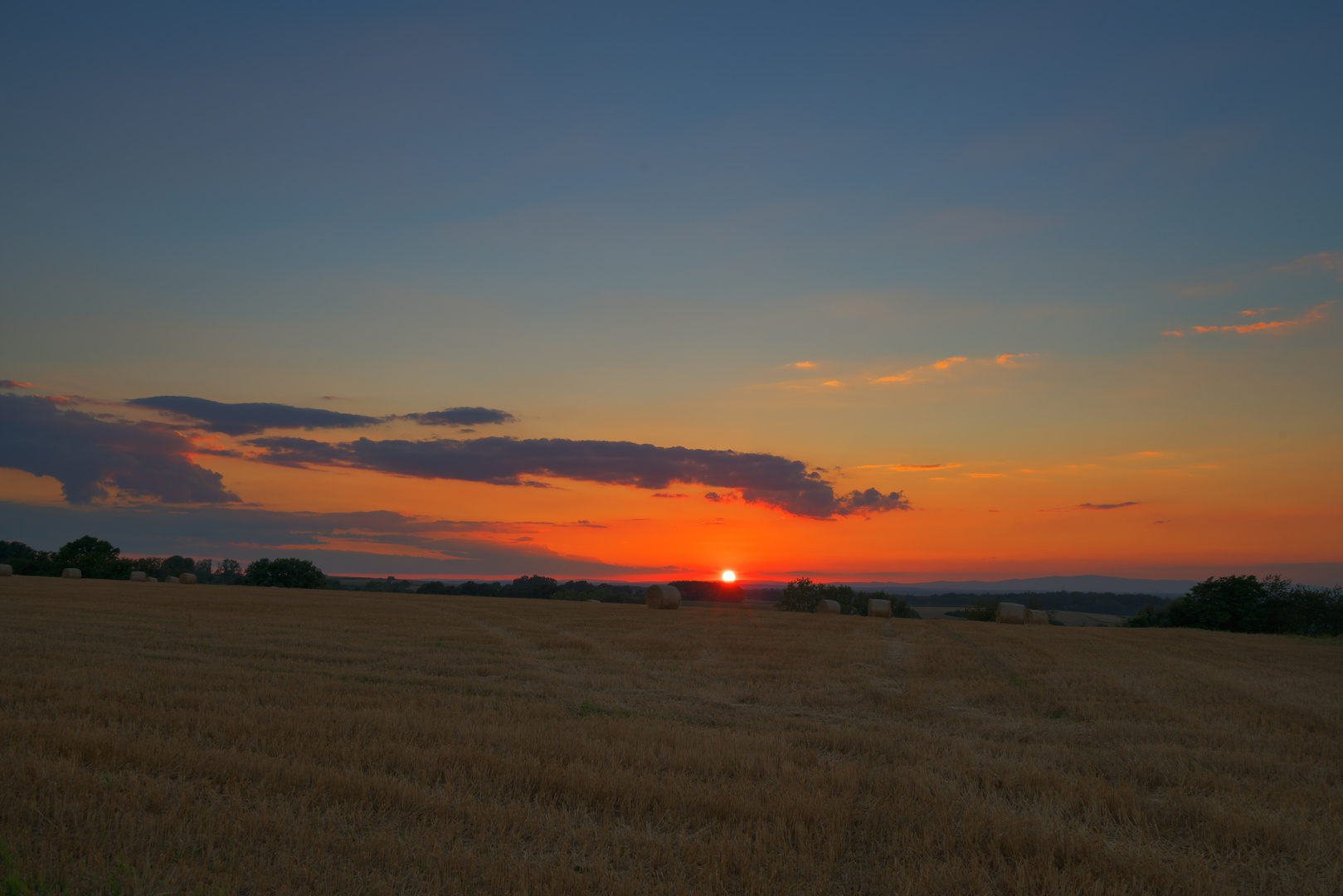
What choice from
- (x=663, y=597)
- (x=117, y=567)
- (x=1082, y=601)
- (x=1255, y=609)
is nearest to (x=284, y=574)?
(x=117, y=567)

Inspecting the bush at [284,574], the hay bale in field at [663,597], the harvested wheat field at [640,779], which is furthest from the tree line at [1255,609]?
the bush at [284,574]

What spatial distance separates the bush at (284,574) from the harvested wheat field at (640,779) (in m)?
83.6

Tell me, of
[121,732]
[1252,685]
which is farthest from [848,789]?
[1252,685]

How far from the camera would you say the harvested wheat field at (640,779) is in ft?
18.2

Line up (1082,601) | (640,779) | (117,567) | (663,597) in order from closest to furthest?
1. (640,779)
2. (663,597)
3. (117,567)
4. (1082,601)

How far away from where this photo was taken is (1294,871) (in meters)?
5.98

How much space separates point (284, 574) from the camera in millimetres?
93500

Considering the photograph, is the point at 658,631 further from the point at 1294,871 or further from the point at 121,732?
the point at 1294,871

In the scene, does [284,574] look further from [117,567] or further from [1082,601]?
[1082,601]

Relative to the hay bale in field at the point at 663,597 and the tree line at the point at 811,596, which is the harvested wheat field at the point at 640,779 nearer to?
the hay bale in field at the point at 663,597

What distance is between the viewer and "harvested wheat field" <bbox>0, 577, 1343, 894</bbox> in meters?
5.55

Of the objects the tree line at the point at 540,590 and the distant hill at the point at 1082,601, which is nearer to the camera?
the tree line at the point at 540,590

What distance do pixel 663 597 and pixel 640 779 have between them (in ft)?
141

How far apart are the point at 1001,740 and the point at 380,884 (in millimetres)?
9063
